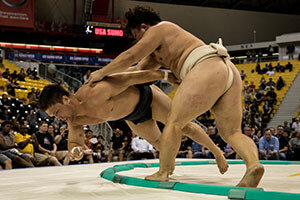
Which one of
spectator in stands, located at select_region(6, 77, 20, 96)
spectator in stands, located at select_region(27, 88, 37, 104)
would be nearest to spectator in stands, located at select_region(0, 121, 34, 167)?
spectator in stands, located at select_region(27, 88, 37, 104)

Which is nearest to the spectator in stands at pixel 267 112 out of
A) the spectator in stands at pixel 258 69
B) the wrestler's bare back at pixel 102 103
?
the spectator in stands at pixel 258 69

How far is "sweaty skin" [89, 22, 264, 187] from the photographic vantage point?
6.05 ft

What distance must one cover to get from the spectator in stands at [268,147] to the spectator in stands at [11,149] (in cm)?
388

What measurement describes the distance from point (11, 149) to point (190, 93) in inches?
133

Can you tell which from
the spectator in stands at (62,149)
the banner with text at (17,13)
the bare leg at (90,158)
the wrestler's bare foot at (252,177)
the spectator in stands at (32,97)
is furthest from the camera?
the banner with text at (17,13)

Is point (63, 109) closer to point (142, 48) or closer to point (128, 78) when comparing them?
point (128, 78)

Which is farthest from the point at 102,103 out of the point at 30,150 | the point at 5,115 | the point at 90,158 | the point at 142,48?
the point at 5,115

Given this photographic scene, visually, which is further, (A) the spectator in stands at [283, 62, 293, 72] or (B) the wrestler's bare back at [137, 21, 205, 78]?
(A) the spectator in stands at [283, 62, 293, 72]

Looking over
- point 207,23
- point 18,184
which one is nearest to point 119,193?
point 18,184

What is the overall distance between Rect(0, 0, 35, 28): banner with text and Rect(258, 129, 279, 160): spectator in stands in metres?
12.6

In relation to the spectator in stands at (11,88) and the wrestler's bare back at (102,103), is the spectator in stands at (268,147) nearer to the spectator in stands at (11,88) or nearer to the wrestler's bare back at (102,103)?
the wrestler's bare back at (102,103)

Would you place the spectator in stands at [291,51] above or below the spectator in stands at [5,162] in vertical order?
above

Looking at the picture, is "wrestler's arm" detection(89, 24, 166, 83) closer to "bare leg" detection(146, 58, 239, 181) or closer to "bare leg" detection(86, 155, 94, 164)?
"bare leg" detection(146, 58, 239, 181)

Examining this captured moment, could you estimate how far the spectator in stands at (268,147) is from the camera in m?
5.93
